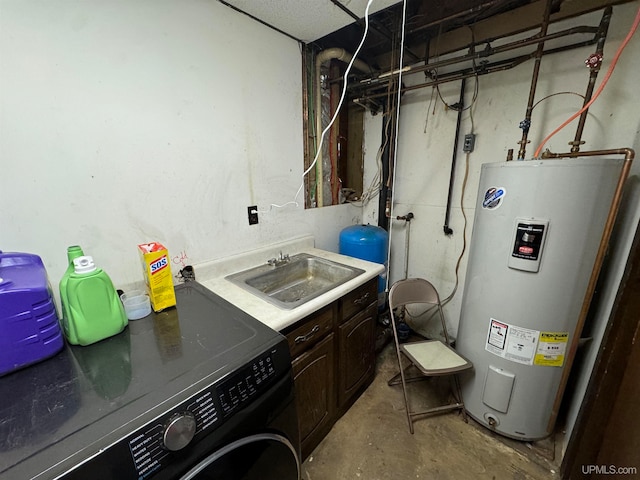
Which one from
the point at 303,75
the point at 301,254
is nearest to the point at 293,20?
the point at 303,75

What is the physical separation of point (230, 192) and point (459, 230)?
157 centimetres

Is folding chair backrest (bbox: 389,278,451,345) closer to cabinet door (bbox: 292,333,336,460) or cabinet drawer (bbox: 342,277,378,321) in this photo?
cabinet drawer (bbox: 342,277,378,321)

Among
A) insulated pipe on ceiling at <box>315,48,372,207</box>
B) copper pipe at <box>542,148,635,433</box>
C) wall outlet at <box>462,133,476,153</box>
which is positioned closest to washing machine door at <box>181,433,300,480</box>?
copper pipe at <box>542,148,635,433</box>

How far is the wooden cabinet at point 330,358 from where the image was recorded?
1.14 meters

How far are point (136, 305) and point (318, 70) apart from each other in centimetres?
167

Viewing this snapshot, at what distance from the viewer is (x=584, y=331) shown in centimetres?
141

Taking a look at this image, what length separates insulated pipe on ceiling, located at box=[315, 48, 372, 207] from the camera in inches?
62.7

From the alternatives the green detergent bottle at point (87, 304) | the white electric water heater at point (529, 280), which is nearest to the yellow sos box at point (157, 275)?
the green detergent bottle at point (87, 304)

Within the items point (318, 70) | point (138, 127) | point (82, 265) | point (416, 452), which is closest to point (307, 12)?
point (318, 70)

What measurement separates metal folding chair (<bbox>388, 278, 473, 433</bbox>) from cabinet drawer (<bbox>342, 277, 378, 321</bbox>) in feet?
0.42

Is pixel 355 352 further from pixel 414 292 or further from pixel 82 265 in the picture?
pixel 82 265

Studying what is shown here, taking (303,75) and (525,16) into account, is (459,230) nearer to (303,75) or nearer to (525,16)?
(525,16)

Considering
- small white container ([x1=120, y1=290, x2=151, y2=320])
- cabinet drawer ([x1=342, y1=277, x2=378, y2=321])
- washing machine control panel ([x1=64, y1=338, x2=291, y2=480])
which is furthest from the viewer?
cabinet drawer ([x1=342, y1=277, x2=378, y2=321])

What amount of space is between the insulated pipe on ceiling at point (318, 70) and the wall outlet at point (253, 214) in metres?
0.53
